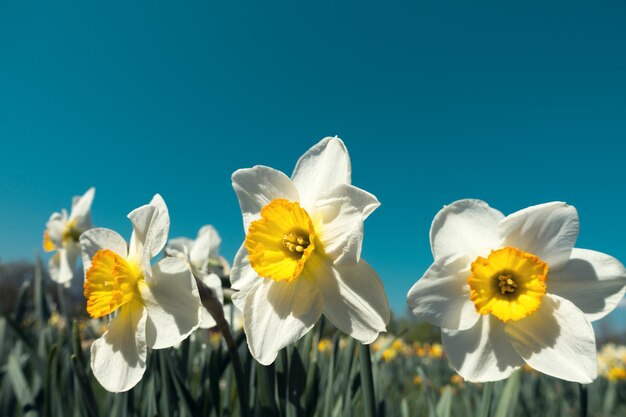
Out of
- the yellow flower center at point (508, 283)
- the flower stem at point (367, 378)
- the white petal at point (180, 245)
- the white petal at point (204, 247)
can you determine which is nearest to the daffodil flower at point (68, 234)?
the white petal at point (180, 245)

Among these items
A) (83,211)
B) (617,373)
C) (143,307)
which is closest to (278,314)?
(143,307)

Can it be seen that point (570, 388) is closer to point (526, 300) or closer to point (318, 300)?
point (526, 300)

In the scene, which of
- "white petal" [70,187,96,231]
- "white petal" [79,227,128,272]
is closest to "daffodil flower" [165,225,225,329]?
"white petal" [79,227,128,272]

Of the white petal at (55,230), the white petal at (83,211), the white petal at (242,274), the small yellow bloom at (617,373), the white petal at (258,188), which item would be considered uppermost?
the white petal at (83,211)

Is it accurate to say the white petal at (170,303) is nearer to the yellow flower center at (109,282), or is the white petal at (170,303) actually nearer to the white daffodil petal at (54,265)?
the yellow flower center at (109,282)

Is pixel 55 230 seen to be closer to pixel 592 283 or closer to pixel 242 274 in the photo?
pixel 242 274

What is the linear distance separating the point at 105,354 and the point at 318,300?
29.9 inches

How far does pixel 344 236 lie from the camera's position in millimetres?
1239

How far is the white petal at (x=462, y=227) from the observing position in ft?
4.38

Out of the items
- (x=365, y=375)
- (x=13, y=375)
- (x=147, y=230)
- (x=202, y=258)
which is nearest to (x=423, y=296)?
(x=365, y=375)

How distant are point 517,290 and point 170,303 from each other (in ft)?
3.56

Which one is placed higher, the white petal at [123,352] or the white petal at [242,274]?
the white petal at [242,274]

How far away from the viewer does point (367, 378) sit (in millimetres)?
1173

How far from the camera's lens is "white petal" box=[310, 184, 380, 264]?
1201mm
